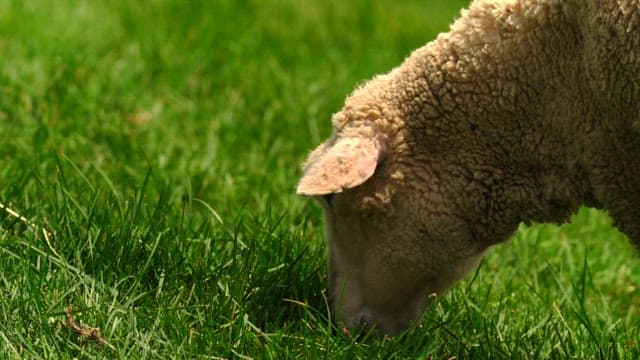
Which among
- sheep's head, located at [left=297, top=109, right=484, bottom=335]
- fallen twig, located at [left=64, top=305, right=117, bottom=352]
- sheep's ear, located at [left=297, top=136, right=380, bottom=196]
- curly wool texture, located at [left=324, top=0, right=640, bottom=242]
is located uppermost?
curly wool texture, located at [left=324, top=0, right=640, bottom=242]

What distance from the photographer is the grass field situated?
12.7 ft

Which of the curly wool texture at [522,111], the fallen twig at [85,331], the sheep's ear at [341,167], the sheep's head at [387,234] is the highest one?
the curly wool texture at [522,111]

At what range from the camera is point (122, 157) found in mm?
5402

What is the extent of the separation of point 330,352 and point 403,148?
2.43 feet

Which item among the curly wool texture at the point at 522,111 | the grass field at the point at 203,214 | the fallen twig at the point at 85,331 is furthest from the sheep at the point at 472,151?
the fallen twig at the point at 85,331

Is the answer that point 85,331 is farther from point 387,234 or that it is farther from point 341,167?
point 387,234

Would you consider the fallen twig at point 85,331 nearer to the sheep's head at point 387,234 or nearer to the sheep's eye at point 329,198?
the sheep's head at point 387,234

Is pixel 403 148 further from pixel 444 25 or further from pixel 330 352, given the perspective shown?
pixel 444 25

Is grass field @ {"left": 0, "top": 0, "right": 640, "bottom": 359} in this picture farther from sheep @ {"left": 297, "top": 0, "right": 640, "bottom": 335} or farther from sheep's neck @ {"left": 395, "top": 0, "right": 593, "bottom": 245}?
sheep's neck @ {"left": 395, "top": 0, "right": 593, "bottom": 245}

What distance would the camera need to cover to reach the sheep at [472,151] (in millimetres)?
3906

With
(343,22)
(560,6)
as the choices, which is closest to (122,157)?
(560,6)

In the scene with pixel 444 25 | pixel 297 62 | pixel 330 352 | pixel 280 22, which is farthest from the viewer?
pixel 444 25

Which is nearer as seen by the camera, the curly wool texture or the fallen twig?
the fallen twig

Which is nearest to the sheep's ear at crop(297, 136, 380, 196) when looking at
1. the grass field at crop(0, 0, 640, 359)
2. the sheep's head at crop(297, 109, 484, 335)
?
the sheep's head at crop(297, 109, 484, 335)
